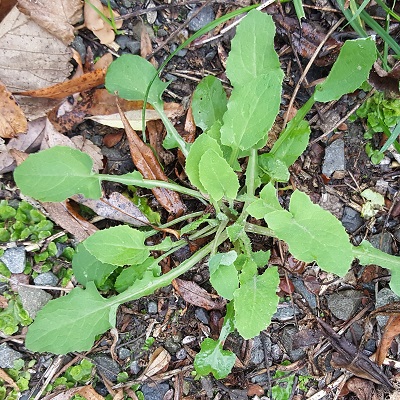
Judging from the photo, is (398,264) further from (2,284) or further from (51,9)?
(51,9)

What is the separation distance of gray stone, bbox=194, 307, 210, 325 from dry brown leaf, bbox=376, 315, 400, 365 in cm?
80

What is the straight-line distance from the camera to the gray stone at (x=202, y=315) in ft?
7.37

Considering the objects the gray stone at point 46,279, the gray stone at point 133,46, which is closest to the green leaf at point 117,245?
the gray stone at point 46,279

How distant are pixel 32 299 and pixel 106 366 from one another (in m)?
0.45

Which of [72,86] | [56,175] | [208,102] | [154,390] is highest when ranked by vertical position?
[72,86]

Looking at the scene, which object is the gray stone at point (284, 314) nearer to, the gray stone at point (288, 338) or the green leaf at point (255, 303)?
the gray stone at point (288, 338)

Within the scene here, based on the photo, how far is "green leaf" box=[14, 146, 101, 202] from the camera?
200 cm

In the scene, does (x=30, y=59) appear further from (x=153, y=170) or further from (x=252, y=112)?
(x=252, y=112)

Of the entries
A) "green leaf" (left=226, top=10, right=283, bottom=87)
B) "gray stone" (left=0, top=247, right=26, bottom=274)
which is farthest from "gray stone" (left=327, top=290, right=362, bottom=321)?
"gray stone" (left=0, top=247, right=26, bottom=274)

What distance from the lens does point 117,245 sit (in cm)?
196

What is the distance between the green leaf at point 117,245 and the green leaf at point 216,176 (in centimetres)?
36

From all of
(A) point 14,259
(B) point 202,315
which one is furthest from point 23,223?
Answer: (B) point 202,315

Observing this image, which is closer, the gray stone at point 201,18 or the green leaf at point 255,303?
the green leaf at point 255,303

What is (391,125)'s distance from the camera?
89.4 inches
